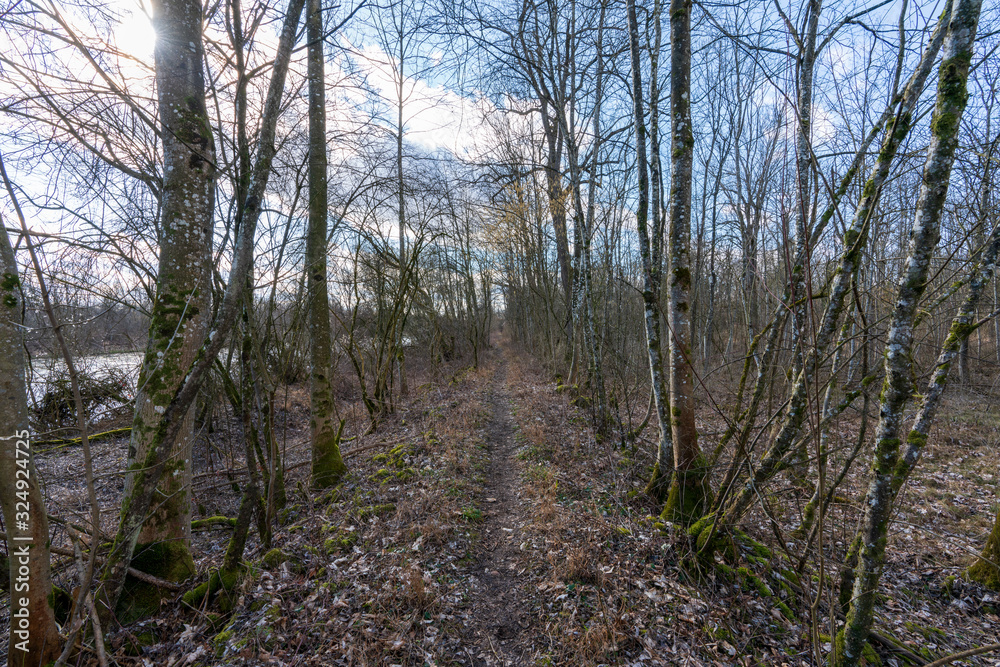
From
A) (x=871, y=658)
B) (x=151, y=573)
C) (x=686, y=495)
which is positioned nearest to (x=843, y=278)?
(x=686, y=495)

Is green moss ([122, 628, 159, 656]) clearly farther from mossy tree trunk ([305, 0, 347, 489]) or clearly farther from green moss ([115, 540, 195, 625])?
mossy tree trunk ([305, 0, 347, 489])

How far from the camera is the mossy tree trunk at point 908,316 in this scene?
1.90 m

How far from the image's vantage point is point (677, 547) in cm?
396

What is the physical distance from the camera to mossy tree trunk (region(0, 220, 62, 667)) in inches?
87.3

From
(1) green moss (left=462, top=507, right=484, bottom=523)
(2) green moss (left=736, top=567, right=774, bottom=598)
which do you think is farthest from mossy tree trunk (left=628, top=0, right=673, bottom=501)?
(1) green moss (left=462, top=507, right=484, bottom=523)

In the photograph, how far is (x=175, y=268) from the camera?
3.44 metres

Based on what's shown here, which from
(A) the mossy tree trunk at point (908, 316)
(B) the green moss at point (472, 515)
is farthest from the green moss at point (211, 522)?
(A) the mossy tree trunk at point (908, 316)

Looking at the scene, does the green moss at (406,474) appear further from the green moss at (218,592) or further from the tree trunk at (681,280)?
the tree trunk at (681,280)

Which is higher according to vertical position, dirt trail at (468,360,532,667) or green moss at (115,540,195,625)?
green moss at (115,540,195,625)

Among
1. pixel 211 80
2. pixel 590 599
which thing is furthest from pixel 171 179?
pixel 590 599

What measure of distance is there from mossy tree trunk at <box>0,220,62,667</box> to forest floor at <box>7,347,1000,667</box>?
69 cm

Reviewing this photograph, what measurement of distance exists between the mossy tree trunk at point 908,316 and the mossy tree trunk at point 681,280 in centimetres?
174

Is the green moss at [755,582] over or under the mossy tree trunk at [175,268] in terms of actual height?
under

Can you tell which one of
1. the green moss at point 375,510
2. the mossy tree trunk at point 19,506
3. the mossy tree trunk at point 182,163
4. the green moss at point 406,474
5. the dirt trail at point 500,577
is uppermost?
the mossy tree trunk at point 182,163
